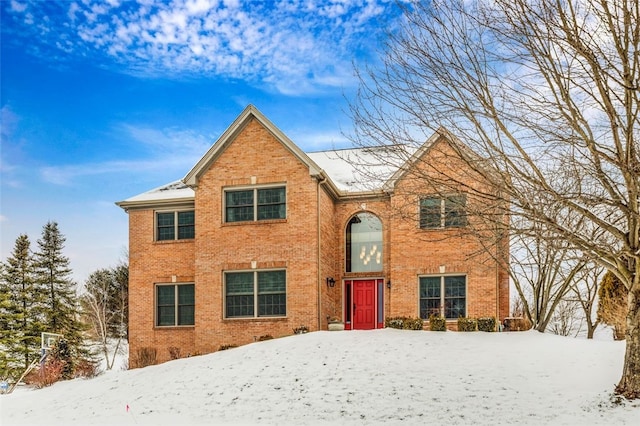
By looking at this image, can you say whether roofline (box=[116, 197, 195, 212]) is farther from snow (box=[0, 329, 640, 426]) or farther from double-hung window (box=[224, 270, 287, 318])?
snow (box=[0, 329, 640, 426])

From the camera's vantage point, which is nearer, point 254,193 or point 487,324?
point 487,324

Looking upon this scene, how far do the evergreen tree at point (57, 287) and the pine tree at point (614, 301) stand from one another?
28.4 metres

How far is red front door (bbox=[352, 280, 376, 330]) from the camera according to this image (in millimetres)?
23031

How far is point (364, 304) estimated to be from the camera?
914 inches

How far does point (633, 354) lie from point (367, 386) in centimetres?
547

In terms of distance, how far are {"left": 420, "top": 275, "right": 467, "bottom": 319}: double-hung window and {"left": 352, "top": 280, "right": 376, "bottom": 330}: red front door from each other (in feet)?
7.10

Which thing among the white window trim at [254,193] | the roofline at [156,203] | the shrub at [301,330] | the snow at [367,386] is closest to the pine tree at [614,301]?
the snow at [367,386]

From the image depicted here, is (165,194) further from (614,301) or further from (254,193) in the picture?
(614,301)

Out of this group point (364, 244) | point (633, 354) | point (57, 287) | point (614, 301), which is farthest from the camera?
point (57, 287)

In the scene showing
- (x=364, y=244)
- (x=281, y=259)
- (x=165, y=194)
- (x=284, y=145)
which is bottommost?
(x=281, y=259)

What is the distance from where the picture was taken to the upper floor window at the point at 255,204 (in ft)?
72.6

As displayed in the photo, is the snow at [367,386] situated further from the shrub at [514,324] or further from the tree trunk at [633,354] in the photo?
the shrub at [514,324]

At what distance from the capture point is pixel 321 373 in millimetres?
15125

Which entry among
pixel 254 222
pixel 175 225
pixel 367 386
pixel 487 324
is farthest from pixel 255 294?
pixel 367 386
